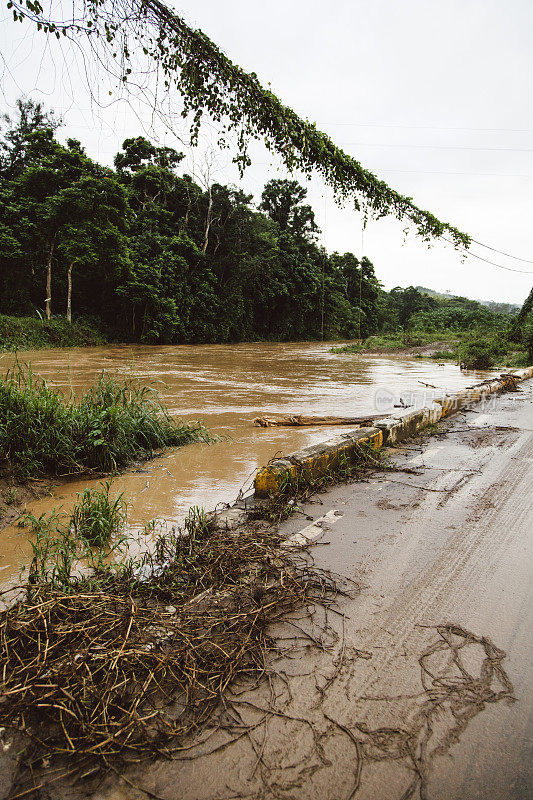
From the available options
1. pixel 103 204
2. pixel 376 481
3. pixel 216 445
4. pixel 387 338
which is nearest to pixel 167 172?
pixel 103 204

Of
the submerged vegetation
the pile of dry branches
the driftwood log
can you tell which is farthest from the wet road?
the submerged vegetation

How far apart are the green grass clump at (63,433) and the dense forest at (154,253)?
45.1ft

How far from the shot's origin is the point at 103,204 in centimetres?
2058

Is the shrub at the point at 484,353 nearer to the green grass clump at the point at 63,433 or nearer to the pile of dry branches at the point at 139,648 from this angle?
the green grass clump at the point at 63,433

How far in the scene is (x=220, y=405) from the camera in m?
8.59

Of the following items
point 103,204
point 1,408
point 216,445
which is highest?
point 103,204

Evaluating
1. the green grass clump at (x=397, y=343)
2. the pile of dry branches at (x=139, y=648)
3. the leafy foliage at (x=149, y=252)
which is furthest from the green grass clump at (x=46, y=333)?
the pile of dry branches at (x=139, y=648)

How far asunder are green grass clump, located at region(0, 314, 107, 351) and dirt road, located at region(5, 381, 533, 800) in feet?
63.7

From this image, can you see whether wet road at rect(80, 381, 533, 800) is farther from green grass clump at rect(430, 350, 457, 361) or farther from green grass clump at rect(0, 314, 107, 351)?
green grass clump at rect(0, 314, 107, 351)

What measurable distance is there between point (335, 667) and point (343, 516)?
1563 mm

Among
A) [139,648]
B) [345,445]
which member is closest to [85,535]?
[139,648]

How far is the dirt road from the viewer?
1433 mm

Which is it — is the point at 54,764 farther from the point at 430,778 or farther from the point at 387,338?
the point at 387,338

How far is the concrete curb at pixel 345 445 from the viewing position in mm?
3695
